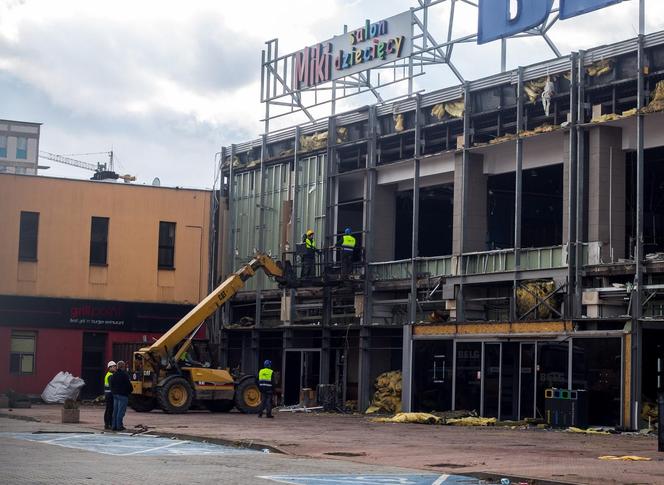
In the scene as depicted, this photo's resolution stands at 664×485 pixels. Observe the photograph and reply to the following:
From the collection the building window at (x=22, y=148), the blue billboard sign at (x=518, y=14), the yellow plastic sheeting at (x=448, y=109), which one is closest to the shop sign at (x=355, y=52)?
the yellow plastic sheeting at (x=448, y=109)

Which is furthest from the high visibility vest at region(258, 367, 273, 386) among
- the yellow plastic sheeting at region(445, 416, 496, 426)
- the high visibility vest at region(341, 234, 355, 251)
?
the high visibility vest at region(341, 234, 355, 251)

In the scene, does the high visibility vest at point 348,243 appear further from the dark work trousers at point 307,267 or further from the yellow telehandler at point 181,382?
the yellow telehandler at point 181,382

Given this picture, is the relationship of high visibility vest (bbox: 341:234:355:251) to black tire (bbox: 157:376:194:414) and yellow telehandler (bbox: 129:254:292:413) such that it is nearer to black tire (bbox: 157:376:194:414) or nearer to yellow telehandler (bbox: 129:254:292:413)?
yellow telehandler (bbox: 129:254:292:413)

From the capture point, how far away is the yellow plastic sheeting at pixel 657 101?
3016 centimetres

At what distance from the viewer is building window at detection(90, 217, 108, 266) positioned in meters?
50.6

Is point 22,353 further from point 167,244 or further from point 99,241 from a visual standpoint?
point 167,244

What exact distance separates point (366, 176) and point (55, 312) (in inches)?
641

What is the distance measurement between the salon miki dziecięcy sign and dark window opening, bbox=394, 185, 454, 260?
5.12 m

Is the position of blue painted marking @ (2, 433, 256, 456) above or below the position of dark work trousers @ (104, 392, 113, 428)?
below

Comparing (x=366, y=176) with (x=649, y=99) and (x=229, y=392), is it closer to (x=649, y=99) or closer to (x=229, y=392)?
(x=229, y=392)

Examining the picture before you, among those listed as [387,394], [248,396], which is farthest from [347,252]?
[248,396]

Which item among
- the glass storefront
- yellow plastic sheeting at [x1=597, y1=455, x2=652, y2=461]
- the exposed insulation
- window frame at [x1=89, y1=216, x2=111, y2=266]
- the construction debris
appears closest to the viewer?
yellow plastic sheeting at [x1=597, y1=455, x2=652, y2=461]

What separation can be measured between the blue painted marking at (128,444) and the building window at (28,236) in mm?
24838

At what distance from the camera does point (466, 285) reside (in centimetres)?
3631
